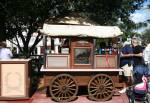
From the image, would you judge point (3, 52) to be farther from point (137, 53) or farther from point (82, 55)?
point (137, 53)

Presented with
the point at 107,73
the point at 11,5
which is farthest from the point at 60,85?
the point at 11,5

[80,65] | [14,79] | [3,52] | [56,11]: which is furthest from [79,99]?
[56,11]

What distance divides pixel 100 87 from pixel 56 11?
5.01m

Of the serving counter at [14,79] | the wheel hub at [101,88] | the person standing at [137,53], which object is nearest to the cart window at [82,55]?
the wheel hub at [101,88]

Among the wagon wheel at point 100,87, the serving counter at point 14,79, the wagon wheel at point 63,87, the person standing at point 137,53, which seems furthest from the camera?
the person standing at point 137,53

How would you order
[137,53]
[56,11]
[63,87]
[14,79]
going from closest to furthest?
[63,87]
[14,79]
[137,53]
[56,11]

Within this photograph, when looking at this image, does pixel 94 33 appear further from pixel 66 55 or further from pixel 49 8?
pixel 49 8

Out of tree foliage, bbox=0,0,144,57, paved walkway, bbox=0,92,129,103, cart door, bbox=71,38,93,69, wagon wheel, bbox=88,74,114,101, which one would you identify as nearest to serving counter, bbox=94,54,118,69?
cart door, bbox=71,38,93,69

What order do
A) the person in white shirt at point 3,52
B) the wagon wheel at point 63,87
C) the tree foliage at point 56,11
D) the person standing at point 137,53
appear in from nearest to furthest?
the wagon wheel at point 63,87 → the person in white shirt at point 3,52 → the person standing at point 137,53 → the tree foliage at point 56,11

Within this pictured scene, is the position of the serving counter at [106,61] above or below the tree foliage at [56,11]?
below

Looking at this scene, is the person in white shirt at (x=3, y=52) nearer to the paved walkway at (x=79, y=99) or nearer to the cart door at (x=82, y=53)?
the paved walkway at (x=79, y=99)

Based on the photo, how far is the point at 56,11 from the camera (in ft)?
59.2

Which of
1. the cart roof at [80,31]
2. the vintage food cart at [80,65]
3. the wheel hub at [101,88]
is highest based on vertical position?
the cart roof at [80,31]

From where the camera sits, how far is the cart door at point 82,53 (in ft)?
45.8
